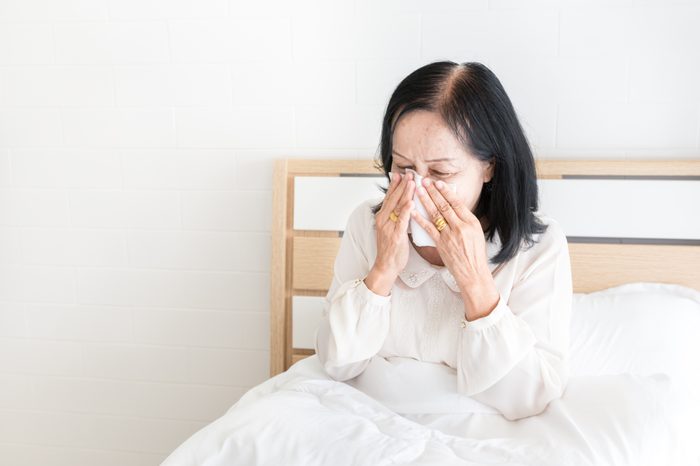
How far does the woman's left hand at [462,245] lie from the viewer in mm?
1228

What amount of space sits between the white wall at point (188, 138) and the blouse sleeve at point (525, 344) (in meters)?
0.55

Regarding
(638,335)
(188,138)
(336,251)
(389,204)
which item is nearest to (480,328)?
(389,204)

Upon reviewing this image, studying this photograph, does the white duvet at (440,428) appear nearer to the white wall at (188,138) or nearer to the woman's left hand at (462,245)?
the woman's left hand at (462,245)

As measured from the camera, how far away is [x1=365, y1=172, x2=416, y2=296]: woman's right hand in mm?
1277

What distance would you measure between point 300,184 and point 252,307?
410mm

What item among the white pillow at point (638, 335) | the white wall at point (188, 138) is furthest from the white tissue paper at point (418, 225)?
the white wall at point (188, 138)

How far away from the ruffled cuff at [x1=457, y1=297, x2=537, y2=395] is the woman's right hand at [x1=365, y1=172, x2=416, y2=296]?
177mm

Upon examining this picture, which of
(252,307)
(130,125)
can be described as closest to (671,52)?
(252,307)

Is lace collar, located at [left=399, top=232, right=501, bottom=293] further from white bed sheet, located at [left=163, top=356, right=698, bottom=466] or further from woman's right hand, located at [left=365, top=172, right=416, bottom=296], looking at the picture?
white bed sheet, located at [left=163, top=356, right=698, bottom=466]

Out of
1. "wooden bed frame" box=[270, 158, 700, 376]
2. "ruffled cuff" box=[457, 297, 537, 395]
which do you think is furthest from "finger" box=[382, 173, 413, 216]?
"wooden bed frame" box=[270, 158, 700, 376]

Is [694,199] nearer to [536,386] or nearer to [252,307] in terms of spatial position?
[536,386]

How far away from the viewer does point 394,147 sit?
1263 millimetres

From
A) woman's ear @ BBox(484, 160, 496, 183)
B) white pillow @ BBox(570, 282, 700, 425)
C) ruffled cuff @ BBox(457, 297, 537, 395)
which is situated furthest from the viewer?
A: white pillow @ BBox(570, 282, 700, 425)

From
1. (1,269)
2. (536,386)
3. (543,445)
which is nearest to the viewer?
(543,445)
